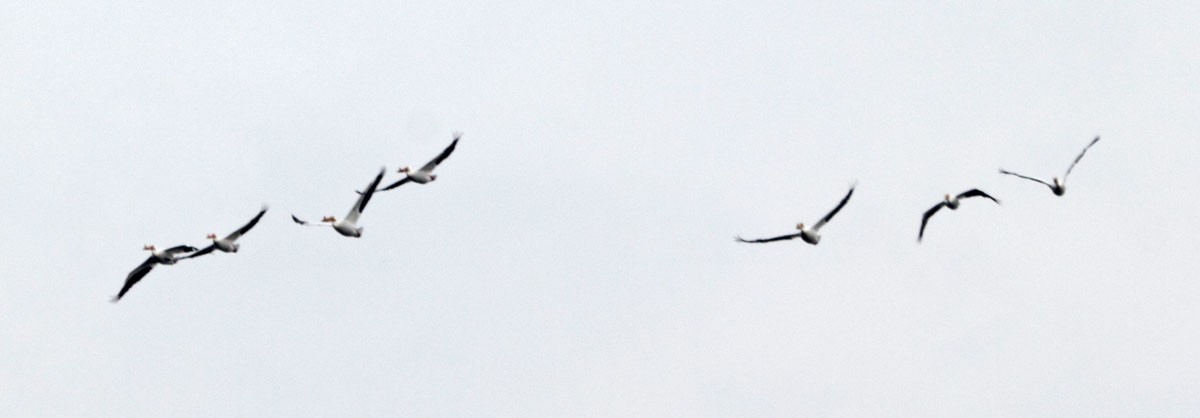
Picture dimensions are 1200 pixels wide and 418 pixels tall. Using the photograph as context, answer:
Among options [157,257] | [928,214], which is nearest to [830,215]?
[928,214]

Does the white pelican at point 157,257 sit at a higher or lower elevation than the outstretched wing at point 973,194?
lower

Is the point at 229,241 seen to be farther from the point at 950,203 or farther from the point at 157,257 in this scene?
the point at 950,203

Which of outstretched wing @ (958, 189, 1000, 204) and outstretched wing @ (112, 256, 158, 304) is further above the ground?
outstretched wing @ (958, 189, 1000, 204)

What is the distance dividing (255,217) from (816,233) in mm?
40225

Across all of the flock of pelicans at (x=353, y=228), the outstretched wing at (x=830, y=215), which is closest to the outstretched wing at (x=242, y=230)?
the flock of pelicans at (x=353, y=228)

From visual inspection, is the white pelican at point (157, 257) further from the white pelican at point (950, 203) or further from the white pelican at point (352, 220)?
the white pelican at point (950, 203)

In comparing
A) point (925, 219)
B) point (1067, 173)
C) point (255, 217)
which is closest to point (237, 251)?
point (255, 217)

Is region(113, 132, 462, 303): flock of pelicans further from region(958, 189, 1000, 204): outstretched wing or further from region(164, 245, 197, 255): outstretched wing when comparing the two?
region(958, 189, 1000, 204): outstretched wing

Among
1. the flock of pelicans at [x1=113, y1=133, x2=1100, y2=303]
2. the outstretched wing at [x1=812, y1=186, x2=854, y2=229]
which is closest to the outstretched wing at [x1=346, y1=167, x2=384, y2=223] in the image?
the flock of pelicans at [x1=113, y1=133, x2=1100, y2=303]

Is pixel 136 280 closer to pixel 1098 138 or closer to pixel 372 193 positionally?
pixel 372 193

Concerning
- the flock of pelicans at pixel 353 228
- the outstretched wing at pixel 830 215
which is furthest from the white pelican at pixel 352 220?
the outstretched wing at pixel 830 215

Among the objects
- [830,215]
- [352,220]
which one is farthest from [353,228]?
[830,215]

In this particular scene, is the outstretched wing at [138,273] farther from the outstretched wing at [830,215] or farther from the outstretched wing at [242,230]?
the outstretched wing at [830,215]

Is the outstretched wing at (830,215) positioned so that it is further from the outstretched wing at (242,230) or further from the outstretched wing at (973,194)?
the outstretched wing at (242,230)
